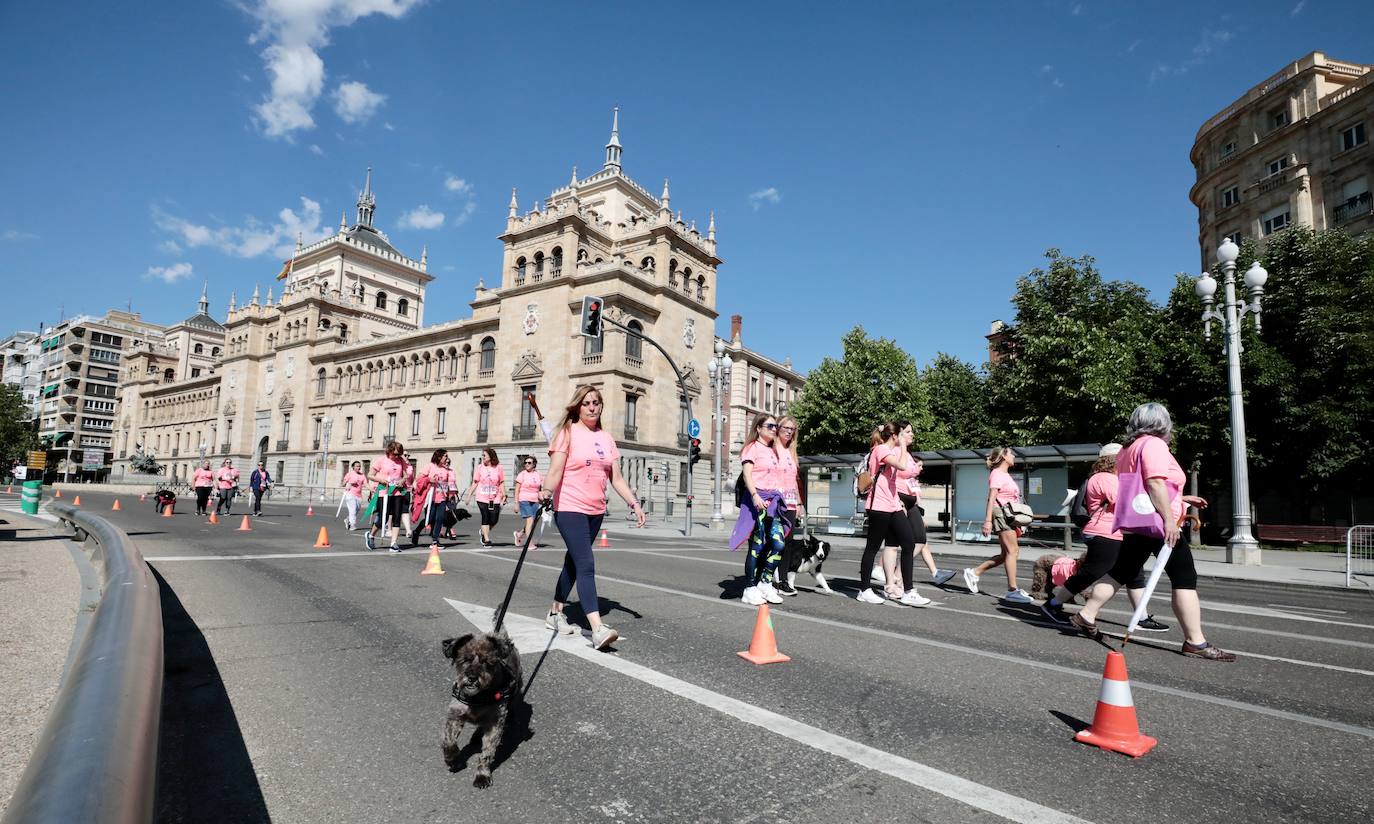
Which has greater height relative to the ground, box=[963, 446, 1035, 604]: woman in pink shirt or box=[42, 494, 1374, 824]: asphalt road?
box=[963, 446, 1035, 604]: woman in pink shirt

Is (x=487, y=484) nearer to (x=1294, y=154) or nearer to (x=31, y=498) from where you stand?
(x=31, y=498)

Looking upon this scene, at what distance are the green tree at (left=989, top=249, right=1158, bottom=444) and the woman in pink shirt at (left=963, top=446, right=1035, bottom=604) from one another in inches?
676

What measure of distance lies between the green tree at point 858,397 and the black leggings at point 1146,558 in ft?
96.9

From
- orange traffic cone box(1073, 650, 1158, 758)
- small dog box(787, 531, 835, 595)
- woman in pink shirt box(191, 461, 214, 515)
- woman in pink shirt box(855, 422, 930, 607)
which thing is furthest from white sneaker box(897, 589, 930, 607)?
woman in pink shirt box(191, 461, 214, 515)

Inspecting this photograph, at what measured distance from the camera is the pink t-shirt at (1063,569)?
6.41 metres

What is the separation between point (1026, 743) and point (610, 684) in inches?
83.2

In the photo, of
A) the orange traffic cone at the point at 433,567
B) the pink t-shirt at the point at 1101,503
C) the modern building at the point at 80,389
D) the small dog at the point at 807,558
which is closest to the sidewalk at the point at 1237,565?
the small dog at the point at 807,558

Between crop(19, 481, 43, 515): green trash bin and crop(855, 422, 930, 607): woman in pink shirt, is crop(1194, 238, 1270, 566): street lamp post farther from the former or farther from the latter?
crop(19, 481, 43, 515): green trash bin

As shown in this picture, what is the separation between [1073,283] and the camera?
29.8 m

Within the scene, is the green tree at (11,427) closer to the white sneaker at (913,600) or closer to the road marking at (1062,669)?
the road marking at (1062,669)

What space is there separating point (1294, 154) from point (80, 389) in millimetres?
121332

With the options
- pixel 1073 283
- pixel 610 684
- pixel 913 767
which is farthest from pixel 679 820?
→ pixel 1073 283

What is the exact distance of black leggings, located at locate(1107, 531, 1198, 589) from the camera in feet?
17.0

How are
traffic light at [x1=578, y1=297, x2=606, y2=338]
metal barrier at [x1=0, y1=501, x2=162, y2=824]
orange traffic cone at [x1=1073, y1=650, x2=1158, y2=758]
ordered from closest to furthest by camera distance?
metal barrier at [x1=0, y1=501, x2=162, y2=824] → orange traffic cone at [x1=1073, y1=650, x2=1158, y2=758] → traffic light at [x1=578, y1=297, x2=606, y2=338]
